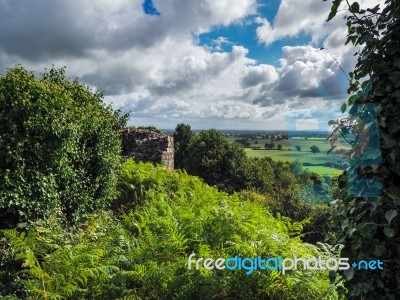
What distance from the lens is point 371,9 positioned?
2.87 metres

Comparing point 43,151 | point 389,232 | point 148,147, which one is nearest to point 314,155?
point 389,232

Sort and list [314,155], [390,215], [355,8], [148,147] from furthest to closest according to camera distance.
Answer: [148,147] → [314,155] → [355,8] → [390,215]

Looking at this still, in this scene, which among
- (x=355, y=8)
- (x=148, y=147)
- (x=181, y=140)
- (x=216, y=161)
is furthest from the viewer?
(x=181, y=140)

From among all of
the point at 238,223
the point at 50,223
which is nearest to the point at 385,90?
the point at 238,223

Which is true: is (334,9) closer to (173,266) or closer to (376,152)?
(376,152)

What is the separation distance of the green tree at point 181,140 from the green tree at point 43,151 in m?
27.8

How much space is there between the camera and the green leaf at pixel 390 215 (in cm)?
250

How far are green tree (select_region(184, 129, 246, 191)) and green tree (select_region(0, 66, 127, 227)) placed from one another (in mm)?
19809

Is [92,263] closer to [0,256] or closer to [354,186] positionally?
[0,256]

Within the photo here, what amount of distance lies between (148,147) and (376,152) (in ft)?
44.3

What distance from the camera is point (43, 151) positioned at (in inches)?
236

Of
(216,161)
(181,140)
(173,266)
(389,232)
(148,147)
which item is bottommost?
(173,266)

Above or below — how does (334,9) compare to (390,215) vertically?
above

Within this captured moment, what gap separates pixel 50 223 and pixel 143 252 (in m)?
2.26
